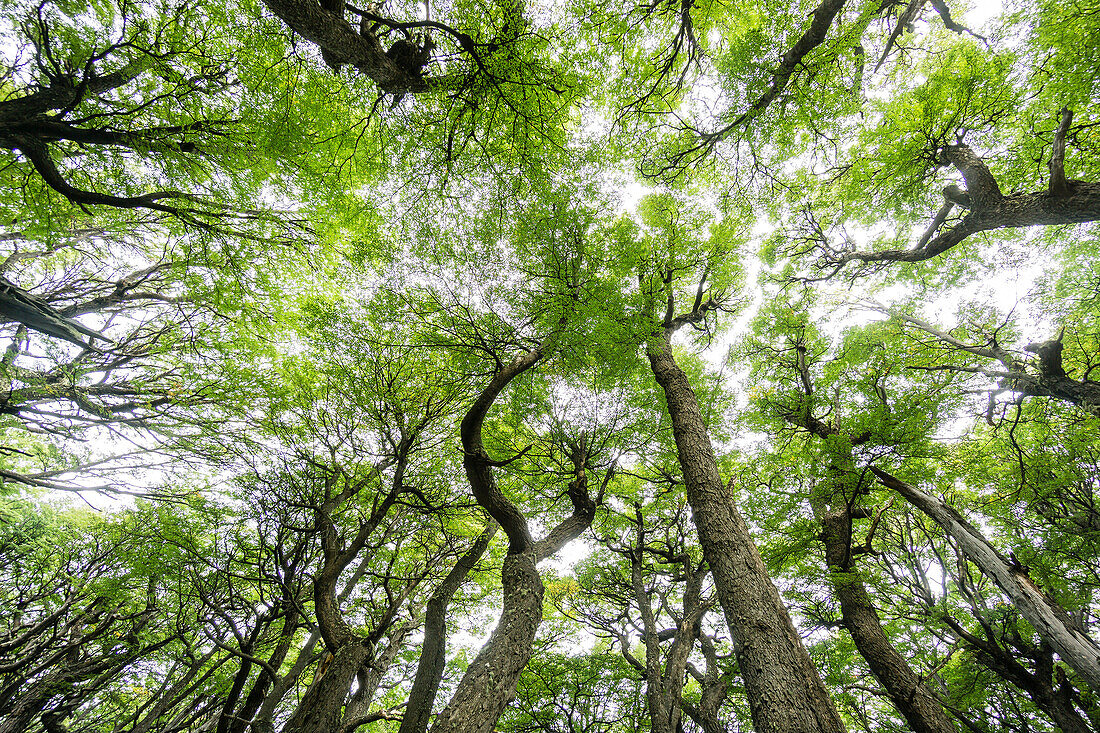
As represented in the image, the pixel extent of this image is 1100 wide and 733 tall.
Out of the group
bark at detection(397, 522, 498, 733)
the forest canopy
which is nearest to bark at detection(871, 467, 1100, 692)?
the forest canopy

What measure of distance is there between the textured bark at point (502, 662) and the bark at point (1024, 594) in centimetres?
607

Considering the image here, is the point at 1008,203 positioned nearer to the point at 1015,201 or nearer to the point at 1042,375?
the point at 1015,201

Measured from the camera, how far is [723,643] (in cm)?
915

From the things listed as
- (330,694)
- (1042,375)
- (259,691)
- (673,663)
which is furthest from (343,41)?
(1042,375)

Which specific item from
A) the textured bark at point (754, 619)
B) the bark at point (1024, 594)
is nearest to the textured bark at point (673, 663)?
the textured bark at point (754, 619)

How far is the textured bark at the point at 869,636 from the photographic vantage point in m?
5.06

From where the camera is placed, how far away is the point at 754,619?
3426 millimetres

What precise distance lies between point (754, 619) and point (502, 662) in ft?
8.44

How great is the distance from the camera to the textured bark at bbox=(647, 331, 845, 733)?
290cm

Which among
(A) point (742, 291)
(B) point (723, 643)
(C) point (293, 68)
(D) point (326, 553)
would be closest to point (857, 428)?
(A) point (742, 291)

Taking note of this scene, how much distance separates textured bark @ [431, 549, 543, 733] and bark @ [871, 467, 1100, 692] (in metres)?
6.07

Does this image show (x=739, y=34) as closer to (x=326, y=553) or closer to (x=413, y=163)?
(x=413, y=163)

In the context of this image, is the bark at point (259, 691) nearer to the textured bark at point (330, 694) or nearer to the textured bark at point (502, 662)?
the textured bark at point (330, 694)

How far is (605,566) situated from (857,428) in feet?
21.3
